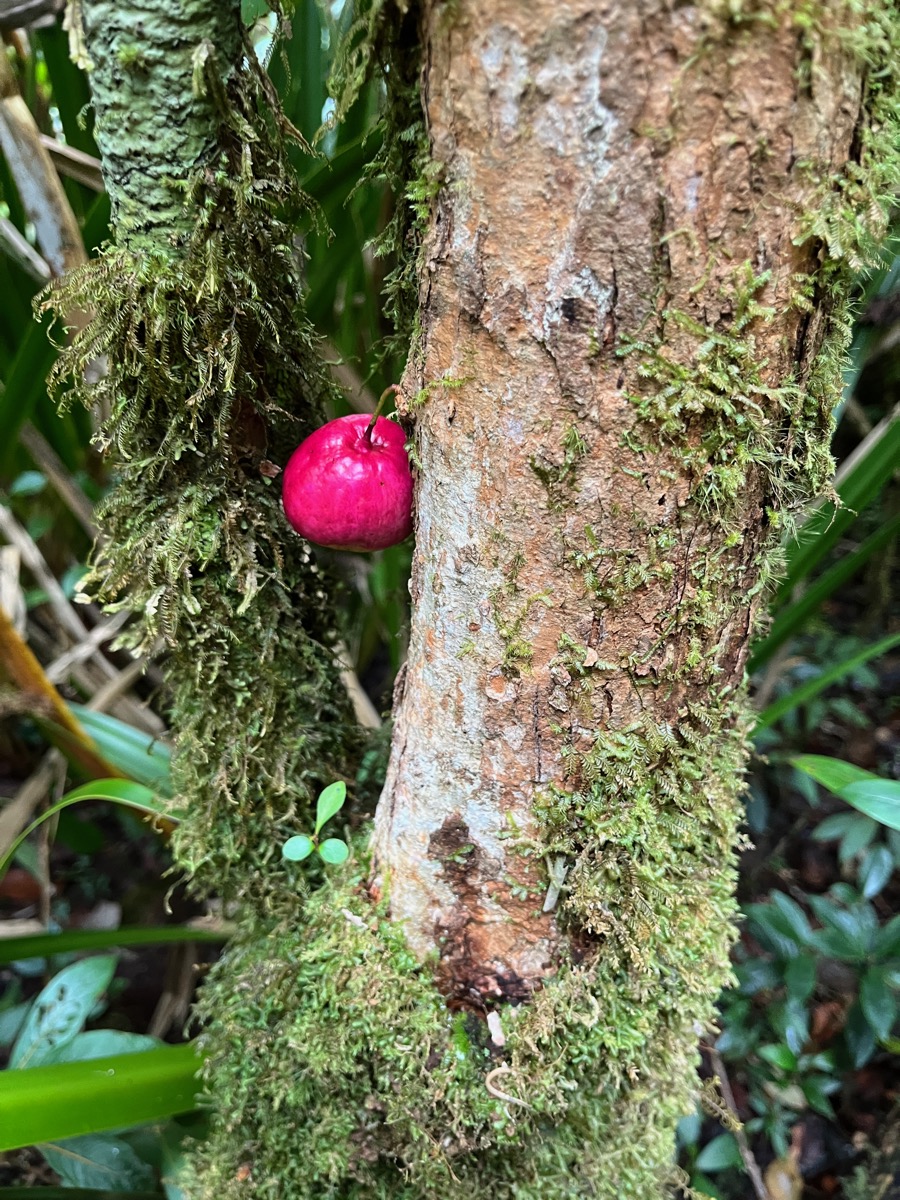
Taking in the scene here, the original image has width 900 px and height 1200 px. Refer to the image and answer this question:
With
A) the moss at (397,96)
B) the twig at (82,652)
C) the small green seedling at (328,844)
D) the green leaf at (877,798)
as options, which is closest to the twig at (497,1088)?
the small green seedling at (328,844)

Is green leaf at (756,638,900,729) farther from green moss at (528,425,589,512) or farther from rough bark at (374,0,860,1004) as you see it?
green moss at (528,425,589,512)

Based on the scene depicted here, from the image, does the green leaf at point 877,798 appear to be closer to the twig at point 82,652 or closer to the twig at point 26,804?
the twig at point 82,652

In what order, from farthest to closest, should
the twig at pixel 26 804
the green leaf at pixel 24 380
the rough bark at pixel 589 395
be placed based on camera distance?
the twig at pixel 26 804 < the green leaf at pixel 24 380 < the rough bark at pixel 589 395

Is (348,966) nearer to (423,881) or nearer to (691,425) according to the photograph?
(423,881)

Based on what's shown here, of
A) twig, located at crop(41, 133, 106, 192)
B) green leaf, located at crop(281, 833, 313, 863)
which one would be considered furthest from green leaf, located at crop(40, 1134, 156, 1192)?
twig, located at crop(41, 133, 106, 192)

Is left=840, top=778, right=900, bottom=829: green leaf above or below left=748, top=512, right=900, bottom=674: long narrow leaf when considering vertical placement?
above

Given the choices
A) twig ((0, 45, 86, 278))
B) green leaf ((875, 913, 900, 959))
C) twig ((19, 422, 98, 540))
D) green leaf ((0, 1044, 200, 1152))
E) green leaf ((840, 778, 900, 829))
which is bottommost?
green leaf ((875, 913, 900, 959))
